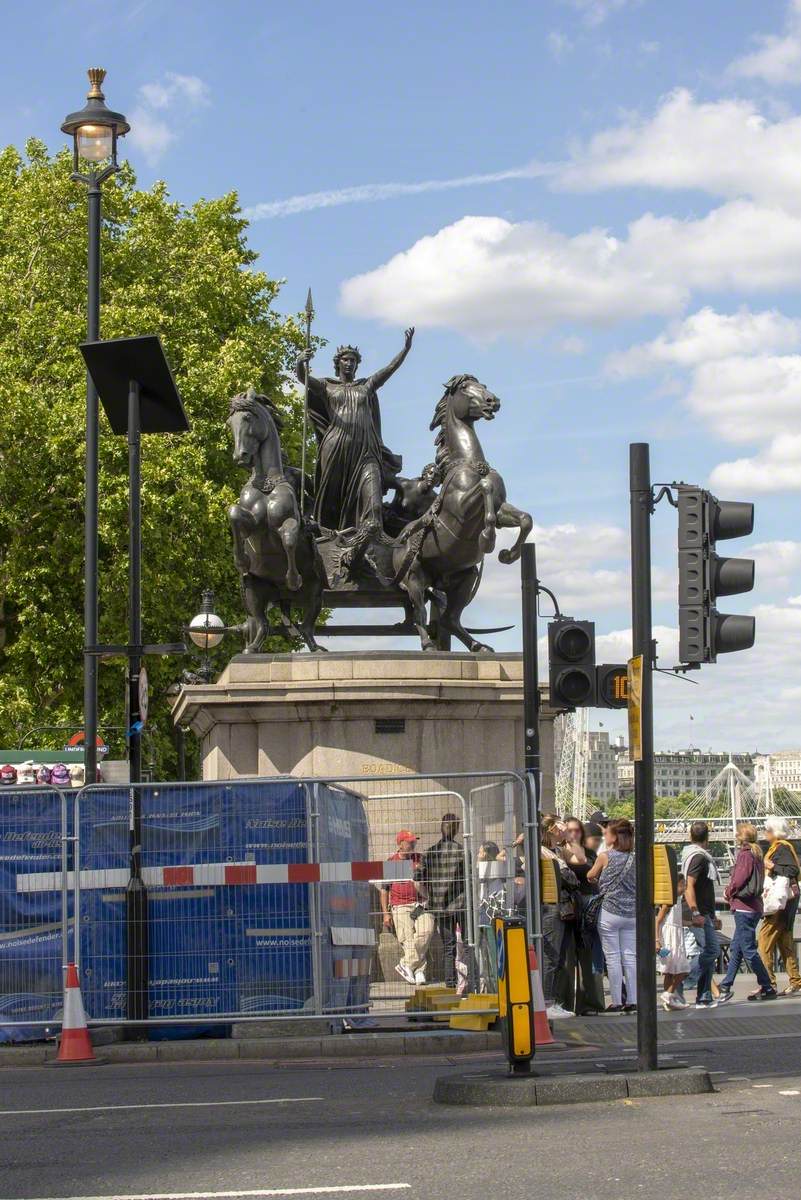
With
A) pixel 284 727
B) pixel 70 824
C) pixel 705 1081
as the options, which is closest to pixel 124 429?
pixel 70 824

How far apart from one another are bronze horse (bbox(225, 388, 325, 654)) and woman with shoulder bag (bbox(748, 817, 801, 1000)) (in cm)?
542

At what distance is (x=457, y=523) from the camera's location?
829 inches

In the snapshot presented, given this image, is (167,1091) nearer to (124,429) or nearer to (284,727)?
(124,429)

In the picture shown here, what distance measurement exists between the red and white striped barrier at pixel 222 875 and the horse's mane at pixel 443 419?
7652 mm

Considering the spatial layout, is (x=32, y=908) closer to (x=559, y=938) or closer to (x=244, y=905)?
(x=244, y=905)

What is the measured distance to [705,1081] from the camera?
33.9 feet

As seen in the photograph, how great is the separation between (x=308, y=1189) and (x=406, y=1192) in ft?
1.27

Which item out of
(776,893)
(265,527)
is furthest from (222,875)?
(265,527)

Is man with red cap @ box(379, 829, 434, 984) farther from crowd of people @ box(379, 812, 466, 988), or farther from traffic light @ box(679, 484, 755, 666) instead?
traffic light @ box(679, 484, 755, 666)

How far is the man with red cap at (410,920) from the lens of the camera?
14461 millimetres

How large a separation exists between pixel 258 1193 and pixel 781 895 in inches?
468

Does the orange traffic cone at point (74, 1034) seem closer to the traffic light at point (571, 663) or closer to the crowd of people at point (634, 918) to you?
the crowd of people at point (634, 918)

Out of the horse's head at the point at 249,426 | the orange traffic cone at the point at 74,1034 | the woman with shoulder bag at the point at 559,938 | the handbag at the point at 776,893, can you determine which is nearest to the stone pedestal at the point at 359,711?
the horse's head at the point at 249,426

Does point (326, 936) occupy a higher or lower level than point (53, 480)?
lower
